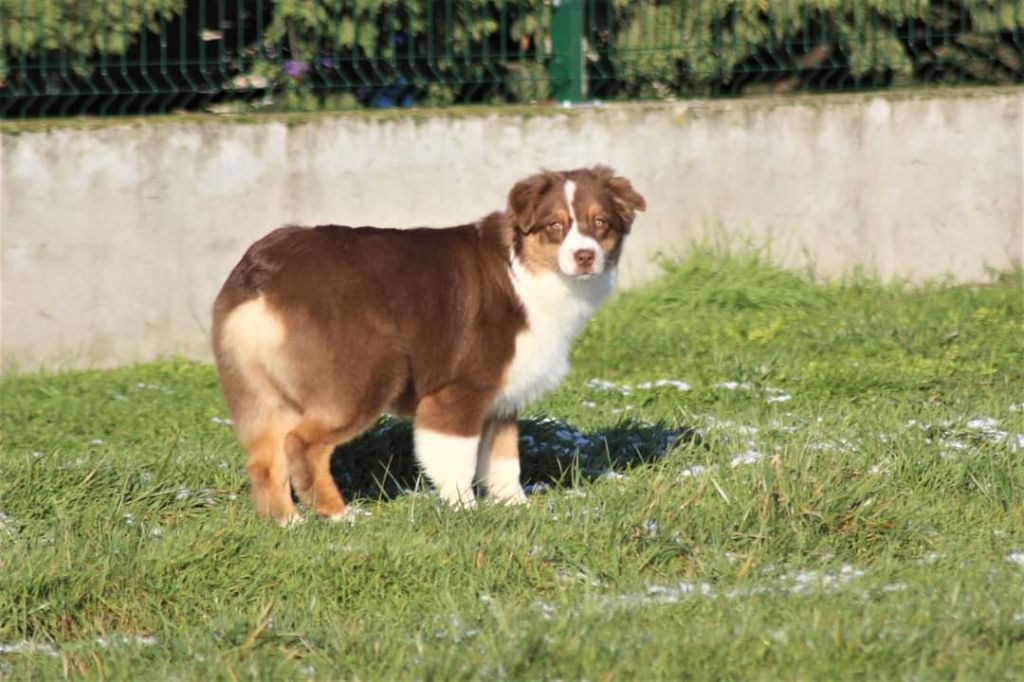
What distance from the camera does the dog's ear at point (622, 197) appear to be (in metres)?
6.51

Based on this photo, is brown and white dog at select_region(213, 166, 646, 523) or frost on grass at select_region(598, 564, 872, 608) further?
brown and white dog at select_region(213, 166, 646, 523)

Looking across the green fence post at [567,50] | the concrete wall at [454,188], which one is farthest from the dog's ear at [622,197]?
the green fence post at [567,50]

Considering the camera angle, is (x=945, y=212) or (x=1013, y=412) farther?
(x=945, y=212)

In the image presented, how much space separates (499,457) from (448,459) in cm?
39

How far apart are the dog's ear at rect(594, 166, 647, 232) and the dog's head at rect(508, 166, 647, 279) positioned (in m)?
0.02

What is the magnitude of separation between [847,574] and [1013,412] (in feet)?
7.65

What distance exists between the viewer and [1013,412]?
7227 mm

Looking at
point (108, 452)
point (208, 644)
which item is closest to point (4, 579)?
point (208, 644)

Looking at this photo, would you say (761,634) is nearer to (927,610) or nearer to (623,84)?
(927,610)

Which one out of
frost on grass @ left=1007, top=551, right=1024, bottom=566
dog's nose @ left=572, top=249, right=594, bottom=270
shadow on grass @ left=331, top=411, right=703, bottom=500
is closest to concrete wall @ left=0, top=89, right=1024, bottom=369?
shadow on grass @ left=331, top=411, right=703, bottom=500

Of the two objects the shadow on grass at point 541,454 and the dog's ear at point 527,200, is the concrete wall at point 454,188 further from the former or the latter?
the dog's ear at point 527,200

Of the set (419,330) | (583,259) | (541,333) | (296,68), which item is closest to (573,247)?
(583,259)

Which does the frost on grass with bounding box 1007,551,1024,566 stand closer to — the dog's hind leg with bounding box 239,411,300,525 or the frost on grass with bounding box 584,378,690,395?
the dog's hind leg with bounding box 239,411,300,525

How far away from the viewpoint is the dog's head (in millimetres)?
6309
